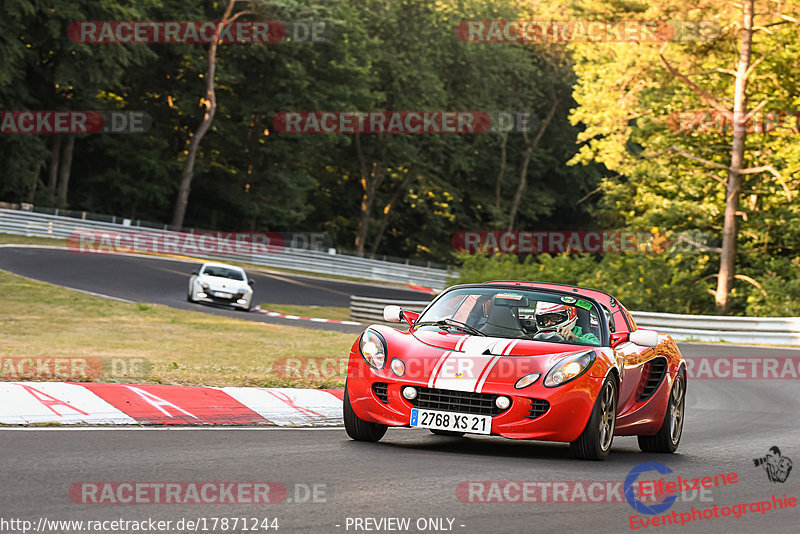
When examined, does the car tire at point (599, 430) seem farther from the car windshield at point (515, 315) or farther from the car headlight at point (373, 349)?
the car headlight at point (373, 349)

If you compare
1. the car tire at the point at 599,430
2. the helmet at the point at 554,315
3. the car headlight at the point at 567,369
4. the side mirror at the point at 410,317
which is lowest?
the car tire at the point at 599,430

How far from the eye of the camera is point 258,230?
6356cm

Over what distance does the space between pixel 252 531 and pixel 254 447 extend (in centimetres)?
298

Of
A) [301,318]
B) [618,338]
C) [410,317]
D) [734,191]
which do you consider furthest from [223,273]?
[618,338]

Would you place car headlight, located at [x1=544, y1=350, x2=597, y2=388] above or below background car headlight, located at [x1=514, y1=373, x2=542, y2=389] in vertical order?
above

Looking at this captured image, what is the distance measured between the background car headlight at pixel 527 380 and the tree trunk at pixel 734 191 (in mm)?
25134

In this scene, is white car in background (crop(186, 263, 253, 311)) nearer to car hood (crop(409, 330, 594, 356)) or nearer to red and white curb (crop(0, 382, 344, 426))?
red and white curb (crop(0, 382, 344, 426))

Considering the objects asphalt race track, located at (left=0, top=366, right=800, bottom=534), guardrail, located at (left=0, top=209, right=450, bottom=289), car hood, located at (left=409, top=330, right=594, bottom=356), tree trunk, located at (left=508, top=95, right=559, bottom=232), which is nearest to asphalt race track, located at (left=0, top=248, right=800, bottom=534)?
asphalt race track, located at (left=0, top=366, right=800, bottom=534)

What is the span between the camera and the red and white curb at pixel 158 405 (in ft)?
29.9

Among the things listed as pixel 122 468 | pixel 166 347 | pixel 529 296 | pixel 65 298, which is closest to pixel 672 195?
pixel 65 298

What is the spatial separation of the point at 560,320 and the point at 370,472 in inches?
114

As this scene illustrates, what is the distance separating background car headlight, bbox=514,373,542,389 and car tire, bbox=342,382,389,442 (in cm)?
126

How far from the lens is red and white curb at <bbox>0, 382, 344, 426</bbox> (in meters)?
9.11

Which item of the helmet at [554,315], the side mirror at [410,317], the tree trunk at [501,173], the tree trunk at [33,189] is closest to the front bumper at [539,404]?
the helmet at [554,315]
